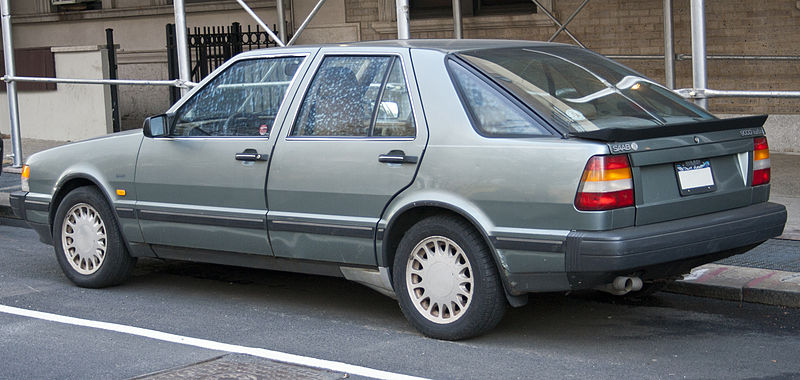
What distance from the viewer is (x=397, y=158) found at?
576 cm

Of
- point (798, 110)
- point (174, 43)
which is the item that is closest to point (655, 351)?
point (798, 110)

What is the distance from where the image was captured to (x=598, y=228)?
513cm

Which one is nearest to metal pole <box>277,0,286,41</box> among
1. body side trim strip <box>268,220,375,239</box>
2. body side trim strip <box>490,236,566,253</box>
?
body side trim strip <box>268,220,375,239</box>

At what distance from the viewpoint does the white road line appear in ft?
17.2

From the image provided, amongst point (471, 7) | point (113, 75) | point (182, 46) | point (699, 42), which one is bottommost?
point (699, 42)

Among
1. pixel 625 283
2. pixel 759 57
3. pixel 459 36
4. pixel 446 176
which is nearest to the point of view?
pixel 625 283

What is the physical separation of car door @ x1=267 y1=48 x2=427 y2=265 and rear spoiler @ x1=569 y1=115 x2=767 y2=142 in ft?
3.30

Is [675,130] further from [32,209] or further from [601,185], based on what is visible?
[32,209]

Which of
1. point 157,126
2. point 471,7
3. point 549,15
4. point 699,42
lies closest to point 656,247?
point 157,126

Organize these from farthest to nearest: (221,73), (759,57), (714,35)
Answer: (714,35)
(759,57)
(221,73)

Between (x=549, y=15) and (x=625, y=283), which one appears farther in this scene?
(x=549, y=15)

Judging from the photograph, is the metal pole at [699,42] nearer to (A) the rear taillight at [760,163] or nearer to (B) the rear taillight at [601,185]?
(A) the rear taillight at [760,163]

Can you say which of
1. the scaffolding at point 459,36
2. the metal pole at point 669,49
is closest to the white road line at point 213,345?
the scaffolding at point 459,36

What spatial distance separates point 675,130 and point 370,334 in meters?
1.97
